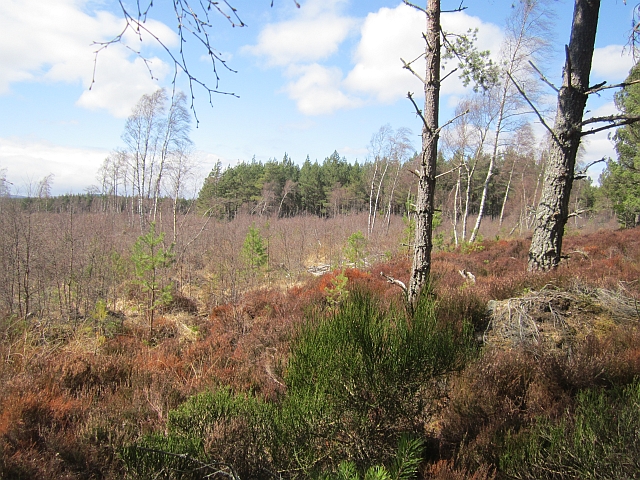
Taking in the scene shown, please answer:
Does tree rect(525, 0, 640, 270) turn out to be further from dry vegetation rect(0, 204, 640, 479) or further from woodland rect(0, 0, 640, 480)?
dry vegetation rect(0, 204, 640, 479)

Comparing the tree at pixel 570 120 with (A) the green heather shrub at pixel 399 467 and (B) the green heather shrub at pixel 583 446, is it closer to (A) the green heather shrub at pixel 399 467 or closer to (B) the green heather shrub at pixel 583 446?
(B) the green heather shrub at pixel 583 446

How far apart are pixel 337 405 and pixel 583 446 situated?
152 cm

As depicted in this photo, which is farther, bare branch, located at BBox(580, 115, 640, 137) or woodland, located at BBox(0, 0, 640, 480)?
Answer: bare branch, located at BBox(580, 115, 640, 137)

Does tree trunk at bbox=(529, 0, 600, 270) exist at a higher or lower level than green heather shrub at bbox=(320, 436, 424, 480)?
higher

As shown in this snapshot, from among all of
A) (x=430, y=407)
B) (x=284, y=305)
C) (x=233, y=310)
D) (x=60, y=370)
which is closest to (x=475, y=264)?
(x=284, y=305)

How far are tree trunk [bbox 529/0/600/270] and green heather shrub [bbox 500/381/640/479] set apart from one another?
2956 millimetres

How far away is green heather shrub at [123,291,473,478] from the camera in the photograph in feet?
7.91

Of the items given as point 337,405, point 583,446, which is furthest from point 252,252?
point 583,446

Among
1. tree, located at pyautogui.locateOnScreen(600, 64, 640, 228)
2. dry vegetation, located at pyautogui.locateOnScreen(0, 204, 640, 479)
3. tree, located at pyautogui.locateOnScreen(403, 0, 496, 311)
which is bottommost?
dry vegetation, located at pyautogui.locateOnScreen(0, 204, 640, 479)

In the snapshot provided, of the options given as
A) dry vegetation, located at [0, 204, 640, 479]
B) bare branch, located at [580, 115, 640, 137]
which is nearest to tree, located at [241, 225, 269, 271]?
dry vegetation, located at [0, 204, 640, 479]

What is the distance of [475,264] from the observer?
8969mm

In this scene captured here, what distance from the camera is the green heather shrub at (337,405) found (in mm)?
2410

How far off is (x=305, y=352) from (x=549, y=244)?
4.09m

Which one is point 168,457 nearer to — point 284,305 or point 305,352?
point 305,352
